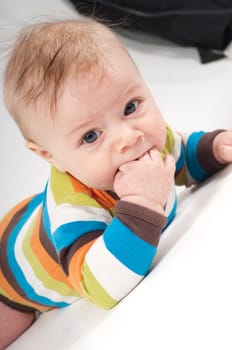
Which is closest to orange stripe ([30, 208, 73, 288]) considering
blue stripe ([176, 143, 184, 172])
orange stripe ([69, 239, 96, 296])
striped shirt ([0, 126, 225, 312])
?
striped shirt ([0, 126, 225, 312])

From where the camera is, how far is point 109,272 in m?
0.59

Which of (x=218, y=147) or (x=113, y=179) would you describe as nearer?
(x=113, y=179)

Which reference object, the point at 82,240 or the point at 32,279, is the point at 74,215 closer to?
the point at 82,240

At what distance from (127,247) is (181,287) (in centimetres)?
9

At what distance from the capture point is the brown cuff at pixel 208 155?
739mm

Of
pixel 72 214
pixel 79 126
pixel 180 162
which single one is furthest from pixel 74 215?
pixel 180 162

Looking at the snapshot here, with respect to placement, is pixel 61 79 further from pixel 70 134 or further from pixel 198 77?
pixel 198 77

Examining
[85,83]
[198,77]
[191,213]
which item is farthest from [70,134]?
[198,77]

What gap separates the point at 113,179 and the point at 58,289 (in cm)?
20

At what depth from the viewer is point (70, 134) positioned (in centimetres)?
60

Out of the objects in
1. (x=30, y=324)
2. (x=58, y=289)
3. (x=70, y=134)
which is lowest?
(x=30, y=324)

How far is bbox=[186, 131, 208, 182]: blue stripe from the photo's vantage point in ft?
2.53

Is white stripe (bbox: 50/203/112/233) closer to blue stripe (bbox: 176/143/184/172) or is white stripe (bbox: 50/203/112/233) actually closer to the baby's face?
the baby's face

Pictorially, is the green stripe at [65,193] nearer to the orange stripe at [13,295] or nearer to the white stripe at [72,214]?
the white stripe at [72,214]
